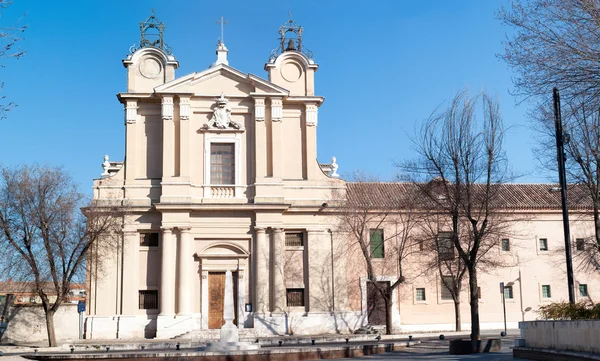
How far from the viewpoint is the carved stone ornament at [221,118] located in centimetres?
3878

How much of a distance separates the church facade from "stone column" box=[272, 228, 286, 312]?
58 mm

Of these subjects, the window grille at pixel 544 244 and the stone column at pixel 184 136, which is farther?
the window grille at pixel 544 244

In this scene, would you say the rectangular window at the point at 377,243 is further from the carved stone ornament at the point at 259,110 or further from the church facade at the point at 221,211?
the carved stone ornament at the point at 259,110

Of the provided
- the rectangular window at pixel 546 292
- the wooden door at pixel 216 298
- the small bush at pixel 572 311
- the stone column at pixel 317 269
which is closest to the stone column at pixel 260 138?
the stone column at pixel 317 269

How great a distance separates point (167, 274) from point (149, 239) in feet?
7.68

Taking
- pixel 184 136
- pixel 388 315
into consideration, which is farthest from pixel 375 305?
pixel 184 136

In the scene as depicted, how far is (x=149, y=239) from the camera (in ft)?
124

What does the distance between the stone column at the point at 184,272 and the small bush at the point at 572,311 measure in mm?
21219

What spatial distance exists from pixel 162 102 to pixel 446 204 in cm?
1744

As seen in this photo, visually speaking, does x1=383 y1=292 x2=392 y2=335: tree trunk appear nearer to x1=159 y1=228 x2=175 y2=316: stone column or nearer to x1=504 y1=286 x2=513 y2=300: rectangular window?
x1=504 y1=286 x2=513 y2=300: rectangular window

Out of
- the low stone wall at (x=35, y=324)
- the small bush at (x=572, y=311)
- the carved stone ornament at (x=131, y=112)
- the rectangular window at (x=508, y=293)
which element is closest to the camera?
the small bush at (x=572, y=311)

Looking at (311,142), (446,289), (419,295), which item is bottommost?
(419,295)

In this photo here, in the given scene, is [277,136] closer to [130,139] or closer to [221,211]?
[221,211]

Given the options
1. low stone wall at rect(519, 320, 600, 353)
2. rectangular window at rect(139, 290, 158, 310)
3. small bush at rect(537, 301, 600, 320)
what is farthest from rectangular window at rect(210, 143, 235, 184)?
small bush at rect(537, 301, 600, 320)
